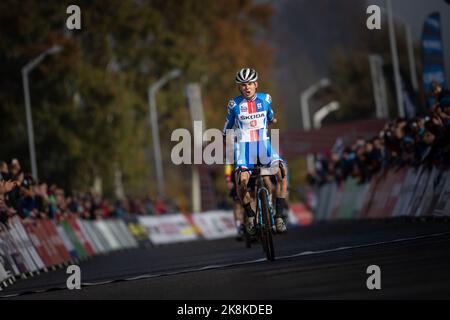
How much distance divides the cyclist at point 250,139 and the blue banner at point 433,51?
18.3 metres

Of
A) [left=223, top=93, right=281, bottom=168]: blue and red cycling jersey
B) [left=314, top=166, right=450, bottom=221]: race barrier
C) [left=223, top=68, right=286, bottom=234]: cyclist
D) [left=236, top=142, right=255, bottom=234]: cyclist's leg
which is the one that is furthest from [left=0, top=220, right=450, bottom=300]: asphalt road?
[left=314, top=166, right=450, bottom=221]: race barrier

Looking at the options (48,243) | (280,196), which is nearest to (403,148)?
(48,243)

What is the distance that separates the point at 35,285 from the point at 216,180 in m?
60.3

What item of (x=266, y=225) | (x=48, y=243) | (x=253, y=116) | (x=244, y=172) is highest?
(x=253, y=116)

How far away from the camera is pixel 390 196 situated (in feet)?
97.0

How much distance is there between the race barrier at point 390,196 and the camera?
23.2 meters

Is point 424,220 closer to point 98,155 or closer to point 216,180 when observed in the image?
point 98,155

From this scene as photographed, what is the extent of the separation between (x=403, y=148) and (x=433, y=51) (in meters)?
7.32

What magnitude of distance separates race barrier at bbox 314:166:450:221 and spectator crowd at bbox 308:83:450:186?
0.22 m

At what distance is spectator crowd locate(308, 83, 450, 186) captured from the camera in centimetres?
2241

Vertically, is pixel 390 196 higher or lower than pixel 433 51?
lower

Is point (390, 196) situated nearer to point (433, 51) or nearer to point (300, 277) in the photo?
point (433, 51)

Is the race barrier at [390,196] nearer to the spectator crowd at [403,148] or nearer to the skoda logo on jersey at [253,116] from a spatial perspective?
the spectator crowd at [403,148]

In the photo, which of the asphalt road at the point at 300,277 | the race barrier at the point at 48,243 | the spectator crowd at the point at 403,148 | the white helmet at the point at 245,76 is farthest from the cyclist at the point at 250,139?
the spectator crowd at the point at 403,148
